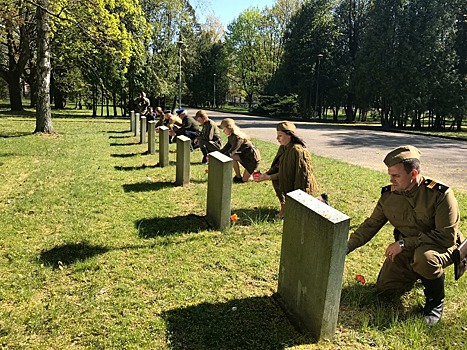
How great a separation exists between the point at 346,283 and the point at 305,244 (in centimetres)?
119

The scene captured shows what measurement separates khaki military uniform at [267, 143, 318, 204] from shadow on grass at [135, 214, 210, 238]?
1.33 meters

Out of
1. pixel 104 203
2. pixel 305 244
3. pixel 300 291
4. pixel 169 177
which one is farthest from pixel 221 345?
pixel 169 177

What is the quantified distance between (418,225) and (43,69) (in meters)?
14.1

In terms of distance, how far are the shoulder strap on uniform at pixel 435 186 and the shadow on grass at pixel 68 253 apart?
3.60 m

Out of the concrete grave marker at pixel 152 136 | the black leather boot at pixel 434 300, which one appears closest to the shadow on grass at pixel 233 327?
the black leather boot at pixel 434 300

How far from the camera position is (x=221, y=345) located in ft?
9.25

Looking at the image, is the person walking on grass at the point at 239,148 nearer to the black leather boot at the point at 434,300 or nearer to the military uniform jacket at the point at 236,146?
the military uniform jacket at the point at 236,146

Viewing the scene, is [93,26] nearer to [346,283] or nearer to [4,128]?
[4,128]

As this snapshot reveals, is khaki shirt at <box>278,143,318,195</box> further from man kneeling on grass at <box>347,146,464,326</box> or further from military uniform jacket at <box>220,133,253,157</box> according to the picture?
military uniform jacket at <box>220,133,253,157</box>

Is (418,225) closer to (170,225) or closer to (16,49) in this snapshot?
(170,225)

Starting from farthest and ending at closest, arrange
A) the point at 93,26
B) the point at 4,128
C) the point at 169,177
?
1. the point at 4,128
2. the point at 93,26
3. the point at 169,177

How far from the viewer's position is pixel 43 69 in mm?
13430

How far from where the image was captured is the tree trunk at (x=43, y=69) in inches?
512

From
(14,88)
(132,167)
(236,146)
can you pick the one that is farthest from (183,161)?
(14,88)
